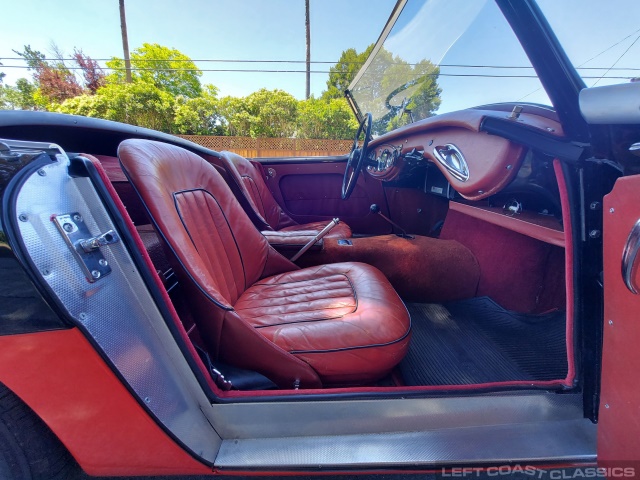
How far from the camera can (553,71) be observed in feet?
2.29

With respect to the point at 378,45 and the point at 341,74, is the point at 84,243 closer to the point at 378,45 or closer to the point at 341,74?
the point at 378,45

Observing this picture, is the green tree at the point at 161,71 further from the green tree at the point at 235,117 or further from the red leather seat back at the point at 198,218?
the red leather seat back at the point at 198,218

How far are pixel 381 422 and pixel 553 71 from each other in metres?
0.98

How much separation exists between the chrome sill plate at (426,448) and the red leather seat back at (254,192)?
1.28m

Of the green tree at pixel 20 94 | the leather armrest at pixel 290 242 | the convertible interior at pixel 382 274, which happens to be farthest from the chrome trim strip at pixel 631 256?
the green tree at pixel 20 94

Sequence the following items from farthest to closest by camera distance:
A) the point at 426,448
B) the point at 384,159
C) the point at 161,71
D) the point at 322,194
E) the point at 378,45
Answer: the point at 161,71
the point at 322,194
the point at 384,159
the point at 378,45
the point at 426,448

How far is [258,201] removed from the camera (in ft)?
7.83

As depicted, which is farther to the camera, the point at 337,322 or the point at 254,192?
the point at 254,192

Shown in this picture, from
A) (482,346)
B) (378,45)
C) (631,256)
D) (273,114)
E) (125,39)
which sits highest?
(125,39)

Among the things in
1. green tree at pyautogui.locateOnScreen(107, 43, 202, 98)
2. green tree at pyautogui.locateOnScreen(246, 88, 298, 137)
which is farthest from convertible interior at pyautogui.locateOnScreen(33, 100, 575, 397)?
green tree at pyautogui.locateOnScreen(107, 43, 202, 98)

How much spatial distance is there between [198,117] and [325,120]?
12.9 ft

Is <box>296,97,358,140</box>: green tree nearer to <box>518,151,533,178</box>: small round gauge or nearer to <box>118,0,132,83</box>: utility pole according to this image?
<box>518,151,533,178</box>: small round gauge

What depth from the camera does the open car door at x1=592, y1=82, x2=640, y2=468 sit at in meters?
0.60

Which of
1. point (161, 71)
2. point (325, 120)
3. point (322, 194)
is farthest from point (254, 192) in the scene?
point (161, 71)
